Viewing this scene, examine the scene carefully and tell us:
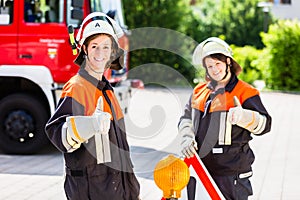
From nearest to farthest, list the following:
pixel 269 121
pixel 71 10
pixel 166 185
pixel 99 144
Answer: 1. pixel 166 185
2. pixel 99 144
3. pixel 269 121
4. pixel 71 10

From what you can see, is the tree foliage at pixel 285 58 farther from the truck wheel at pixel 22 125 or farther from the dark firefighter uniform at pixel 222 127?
the dark firefighter uniform at pixel 222 127

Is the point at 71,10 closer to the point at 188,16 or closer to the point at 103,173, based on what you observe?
the point at 103,173

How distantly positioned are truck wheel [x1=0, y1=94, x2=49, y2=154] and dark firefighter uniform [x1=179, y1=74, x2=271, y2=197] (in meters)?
5.74

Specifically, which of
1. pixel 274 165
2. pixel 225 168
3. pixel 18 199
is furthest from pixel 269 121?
pixel 274 165

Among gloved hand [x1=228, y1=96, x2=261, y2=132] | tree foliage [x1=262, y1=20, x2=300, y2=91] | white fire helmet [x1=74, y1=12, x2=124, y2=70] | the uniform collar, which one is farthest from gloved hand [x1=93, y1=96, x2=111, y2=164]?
tree foliage [x1=262, y1=20, x2=300, y2=91]

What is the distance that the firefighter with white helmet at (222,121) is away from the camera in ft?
15.9

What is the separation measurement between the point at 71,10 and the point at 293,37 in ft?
47.7

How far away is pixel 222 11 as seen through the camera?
32000 millimetres

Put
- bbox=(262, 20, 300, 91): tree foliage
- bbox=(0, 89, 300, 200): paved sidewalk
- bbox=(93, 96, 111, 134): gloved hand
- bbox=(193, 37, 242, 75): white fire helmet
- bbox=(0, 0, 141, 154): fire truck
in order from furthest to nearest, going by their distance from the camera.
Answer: bbox=(262, 20, 300, 91): tree foliage, bbox=(0, 0, 141, 154): fire truck, bbox=(0, 89, 300, 200): paved sidewalk, bbox=(193, 37, 242, 75): white fire helmet, bbox=(93, 96, 111, 134): gloved hand

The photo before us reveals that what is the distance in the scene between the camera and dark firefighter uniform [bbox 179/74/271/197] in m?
4.91

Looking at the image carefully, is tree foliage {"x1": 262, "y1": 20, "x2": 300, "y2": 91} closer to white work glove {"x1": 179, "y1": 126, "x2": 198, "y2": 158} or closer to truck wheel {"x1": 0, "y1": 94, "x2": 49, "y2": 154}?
truck wheel {"x1": 0, "y1": 94, "x2": 49, "y2": 154}

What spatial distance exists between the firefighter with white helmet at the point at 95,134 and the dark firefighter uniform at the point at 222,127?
980 millimetres

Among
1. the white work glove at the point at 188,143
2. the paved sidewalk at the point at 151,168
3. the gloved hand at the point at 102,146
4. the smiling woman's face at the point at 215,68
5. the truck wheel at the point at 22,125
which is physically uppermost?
the smiling woman's face at the point at 215,68

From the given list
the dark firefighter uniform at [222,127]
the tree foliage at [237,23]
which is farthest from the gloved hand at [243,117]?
the tree foliage at [237,23]
